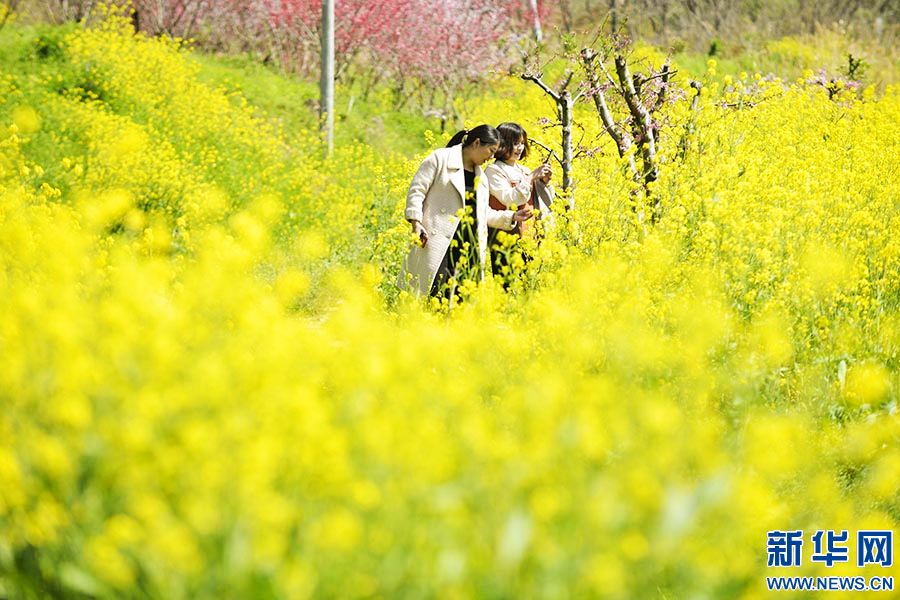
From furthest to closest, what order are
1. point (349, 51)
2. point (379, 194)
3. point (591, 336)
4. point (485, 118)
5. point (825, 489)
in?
point (349, 51) < point (485, 118) < point (379, 194) < point (591, 336) < point (825, 489)

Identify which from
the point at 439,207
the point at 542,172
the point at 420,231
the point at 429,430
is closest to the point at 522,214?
the point at 542,172

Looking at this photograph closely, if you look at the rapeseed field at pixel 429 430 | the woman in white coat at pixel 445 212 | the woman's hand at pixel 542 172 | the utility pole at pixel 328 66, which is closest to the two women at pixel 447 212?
the woman in white coat at pixel 445 212

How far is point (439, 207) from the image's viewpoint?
5941mm

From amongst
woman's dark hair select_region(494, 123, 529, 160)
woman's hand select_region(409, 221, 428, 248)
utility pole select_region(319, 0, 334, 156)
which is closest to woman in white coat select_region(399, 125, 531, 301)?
woman's hand select_region(409, 221, 428, 248)

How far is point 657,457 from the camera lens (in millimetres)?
2385

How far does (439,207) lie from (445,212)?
5cm

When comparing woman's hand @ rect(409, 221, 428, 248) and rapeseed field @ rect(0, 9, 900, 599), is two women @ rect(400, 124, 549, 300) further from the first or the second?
rapeseed field @ rect(0, 9, 900, 599)

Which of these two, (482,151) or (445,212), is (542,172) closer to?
(482,151)

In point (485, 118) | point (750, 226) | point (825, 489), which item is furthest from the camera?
point (485, 118)

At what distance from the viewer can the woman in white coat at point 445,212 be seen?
230 inches

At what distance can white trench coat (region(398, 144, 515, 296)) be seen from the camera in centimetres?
589

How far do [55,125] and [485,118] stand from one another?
681 centimetres

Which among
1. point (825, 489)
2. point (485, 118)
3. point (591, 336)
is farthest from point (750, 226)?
point (485, 118)

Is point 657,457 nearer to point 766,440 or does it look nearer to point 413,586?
point 766,440
